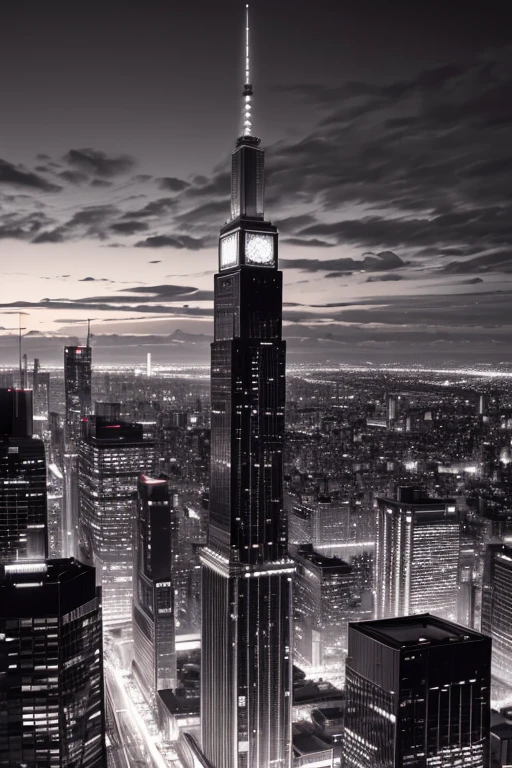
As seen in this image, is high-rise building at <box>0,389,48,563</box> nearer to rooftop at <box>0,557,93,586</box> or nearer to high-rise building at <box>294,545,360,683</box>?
high-rise building at <box>294,545,360,683</box>

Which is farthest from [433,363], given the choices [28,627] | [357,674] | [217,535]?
[28,627]

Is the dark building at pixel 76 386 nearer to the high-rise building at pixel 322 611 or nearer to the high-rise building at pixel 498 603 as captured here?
the high-rise building at pixel 322 611

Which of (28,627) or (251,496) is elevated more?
(251,496)

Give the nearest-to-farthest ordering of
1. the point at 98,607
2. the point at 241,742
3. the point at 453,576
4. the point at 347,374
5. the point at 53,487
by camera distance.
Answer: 1. the point at 98,607
2. the point at 241,742
3. the point at 347,374
4. the point at 453,576
5. the point at 53,487

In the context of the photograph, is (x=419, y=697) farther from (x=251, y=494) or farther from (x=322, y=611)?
(x=322, y=611)

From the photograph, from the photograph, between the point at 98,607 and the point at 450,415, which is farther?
the point at 450,415

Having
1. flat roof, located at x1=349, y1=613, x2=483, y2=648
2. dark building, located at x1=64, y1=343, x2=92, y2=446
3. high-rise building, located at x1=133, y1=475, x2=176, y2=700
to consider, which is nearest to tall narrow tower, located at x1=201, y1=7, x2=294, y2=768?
high-rise building, located at x1=133, y1=475, x2=176, y2=700

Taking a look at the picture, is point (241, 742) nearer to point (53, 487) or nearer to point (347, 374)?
point (347, 374)
